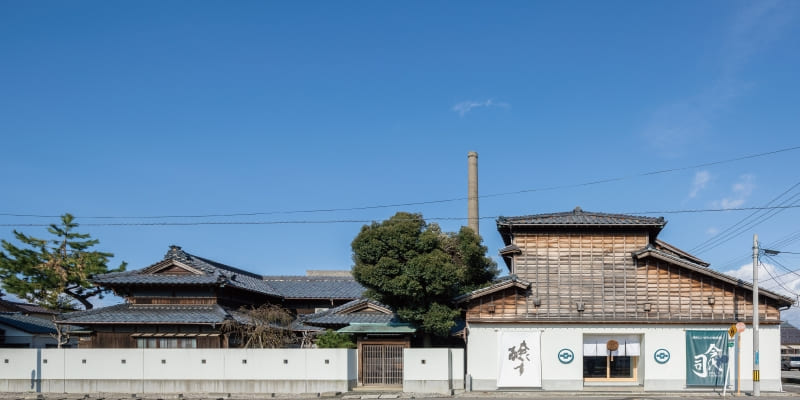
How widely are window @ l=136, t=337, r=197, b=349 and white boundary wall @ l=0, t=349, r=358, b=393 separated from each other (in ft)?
17.0

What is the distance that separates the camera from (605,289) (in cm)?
3058

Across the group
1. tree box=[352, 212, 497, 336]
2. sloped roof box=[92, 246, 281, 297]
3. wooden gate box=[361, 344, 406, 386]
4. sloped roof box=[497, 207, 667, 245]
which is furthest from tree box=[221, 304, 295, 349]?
sloped roof box=[497, 207, 667, 245]

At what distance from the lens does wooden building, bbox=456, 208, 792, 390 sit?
29.6 m

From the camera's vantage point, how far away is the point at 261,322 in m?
37.4

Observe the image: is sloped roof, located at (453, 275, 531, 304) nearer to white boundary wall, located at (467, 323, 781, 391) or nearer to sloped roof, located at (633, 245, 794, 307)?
white boundary wall, located at (467, 323, 781, 391)

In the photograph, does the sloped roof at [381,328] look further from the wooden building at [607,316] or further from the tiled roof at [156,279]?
the tiled roof at [156,279]

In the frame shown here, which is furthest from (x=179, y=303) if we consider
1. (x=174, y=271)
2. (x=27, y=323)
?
(x=27, y=323)

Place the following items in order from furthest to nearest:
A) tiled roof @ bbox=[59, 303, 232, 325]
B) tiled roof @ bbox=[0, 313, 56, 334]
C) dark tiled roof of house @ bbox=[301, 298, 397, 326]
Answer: tiled roof @ bbox=[0, 313, 56, 334]
tiled roof @ bbox=[59, 303, 232, 325]
dark tiled roof of house @ bbox=[301, 298, 397, 326]

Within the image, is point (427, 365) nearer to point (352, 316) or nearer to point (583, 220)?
point (352, 316)

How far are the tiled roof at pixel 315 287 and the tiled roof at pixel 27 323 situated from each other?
16276 millimetres

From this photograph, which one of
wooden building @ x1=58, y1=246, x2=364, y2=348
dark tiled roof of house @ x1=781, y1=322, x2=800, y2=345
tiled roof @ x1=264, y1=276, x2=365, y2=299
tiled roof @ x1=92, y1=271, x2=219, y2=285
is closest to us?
wooden building @ x1=58, y1=246, x2=364, y2=348

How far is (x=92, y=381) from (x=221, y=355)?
6.18 metres

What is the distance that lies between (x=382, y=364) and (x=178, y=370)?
30.7 ft

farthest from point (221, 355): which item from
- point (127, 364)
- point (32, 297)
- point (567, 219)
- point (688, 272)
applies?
point (32, 297)
